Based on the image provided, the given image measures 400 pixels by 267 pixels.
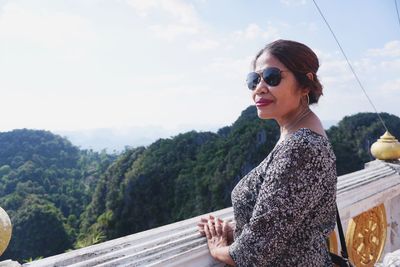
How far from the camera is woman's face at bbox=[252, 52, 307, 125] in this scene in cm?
124

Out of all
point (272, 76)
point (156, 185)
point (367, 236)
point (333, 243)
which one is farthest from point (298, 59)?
point (156, 185)

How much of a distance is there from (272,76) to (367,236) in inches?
68.5

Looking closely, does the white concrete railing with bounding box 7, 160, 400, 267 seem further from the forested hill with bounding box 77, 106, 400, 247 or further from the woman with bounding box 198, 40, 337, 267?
the forested hill with bounding box 77, 106, 400, 247

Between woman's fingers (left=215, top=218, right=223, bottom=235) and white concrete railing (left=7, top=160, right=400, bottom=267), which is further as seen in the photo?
woman's fingers (left=215, top=218, right=223, bottom=235)

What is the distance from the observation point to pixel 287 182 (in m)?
1.07

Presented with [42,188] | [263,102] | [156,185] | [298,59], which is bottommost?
[156,185]

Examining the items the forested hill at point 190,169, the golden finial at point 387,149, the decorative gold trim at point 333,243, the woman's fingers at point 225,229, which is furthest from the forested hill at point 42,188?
the woman's fingers at point 225,229

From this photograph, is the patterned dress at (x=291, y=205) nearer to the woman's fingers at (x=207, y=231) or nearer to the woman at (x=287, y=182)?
the woman at (x=287, y=182)

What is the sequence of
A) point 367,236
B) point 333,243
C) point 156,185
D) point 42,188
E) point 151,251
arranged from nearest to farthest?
1. point 151,251
2. point 333,243
3. point 367,236
4. point 156,185
5. point 42,188

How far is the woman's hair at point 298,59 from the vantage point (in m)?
1.23

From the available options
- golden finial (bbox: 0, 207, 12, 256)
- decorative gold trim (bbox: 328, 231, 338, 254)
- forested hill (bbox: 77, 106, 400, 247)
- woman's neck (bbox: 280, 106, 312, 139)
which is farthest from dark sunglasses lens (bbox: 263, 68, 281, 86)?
forested hill (bbox: 77, 106, 400, 247)

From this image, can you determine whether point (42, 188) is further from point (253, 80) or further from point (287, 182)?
point (287, 182)

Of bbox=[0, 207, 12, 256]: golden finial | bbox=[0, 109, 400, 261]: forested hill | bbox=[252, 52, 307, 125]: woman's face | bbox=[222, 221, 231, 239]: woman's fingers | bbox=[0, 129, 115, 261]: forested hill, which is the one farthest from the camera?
bbox=[0, 129, 115, 261]: forested hill

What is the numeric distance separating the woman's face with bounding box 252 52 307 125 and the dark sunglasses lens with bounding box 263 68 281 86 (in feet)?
0.03
